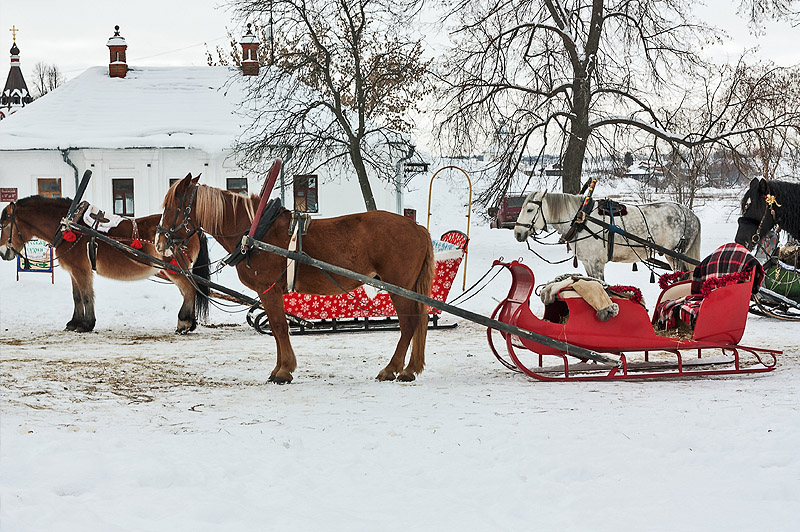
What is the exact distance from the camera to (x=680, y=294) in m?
7.72

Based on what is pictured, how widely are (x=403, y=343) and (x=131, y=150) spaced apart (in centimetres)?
1814

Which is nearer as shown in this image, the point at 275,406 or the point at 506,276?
the point at 275,406

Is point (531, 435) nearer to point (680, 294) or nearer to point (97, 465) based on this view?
point (97, 465)

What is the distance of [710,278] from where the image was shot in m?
6.82

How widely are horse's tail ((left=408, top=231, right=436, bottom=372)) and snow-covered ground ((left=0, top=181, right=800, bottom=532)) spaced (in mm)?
189

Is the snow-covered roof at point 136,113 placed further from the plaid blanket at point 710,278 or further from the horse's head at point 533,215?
the plaid blanket at point 710,278

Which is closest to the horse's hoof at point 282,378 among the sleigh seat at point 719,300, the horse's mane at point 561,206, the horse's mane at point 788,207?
the sleigh seat at point 719,300

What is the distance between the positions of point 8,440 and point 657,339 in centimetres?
486

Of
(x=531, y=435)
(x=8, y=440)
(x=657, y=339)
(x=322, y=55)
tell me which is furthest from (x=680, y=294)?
(x=322, y=55)

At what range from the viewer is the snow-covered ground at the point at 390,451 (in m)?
3.80

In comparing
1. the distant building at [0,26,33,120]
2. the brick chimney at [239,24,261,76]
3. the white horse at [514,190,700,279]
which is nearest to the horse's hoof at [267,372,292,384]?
the white horse at [514,190,700,279]

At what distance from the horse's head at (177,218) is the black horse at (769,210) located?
5533mm

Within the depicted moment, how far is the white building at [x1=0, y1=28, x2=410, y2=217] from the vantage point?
22.6 meters

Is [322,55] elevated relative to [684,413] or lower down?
elevated
